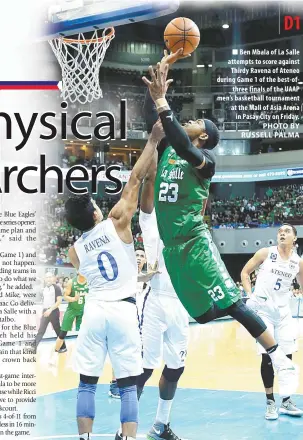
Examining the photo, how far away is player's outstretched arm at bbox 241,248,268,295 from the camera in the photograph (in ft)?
22.7

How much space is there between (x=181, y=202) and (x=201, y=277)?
0.52 m

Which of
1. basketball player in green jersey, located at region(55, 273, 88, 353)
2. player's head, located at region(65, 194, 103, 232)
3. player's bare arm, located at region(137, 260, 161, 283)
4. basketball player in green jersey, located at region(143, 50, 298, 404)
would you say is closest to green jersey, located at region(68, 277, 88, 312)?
basketball player in green jersey, located at region(55, 273, 88, 353)

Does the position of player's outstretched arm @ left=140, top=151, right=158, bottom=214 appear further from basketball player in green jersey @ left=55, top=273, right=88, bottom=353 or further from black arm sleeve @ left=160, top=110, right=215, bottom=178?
basketball player in green jersey @ left=55, top=273, right=88, bottom=353

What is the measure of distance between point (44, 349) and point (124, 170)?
1442cm

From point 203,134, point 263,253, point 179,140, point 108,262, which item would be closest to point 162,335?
point 108,262

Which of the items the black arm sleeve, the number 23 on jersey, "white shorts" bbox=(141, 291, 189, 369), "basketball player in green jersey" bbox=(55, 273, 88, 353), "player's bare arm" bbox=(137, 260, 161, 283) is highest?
the black arm sleeve

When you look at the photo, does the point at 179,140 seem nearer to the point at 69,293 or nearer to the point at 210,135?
the point at 210,135

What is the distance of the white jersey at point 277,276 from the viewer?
23.0 feet

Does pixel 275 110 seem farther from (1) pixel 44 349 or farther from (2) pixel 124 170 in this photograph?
(1) pixel 44 349

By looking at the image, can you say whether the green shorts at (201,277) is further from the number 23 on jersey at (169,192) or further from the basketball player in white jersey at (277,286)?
the basketball player in white jersey at (277,286)

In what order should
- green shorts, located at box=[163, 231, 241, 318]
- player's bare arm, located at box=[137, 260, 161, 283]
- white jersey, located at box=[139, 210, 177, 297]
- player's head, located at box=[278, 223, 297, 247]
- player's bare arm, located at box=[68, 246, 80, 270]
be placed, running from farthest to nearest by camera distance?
player's head, located at box=[278, 223, 297, 247]
player's bare arm, located at box=[137, 260, 161, 283]
white jersey, located at box=[139, 210, 177, 297]
player's bare arm, located at box=[68, 246, 80, 270]
green shorts, located at box=[163, 231, 241, 318]

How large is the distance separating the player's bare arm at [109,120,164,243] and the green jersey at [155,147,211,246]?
0.18 meters

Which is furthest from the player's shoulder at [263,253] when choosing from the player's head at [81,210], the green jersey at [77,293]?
the green jersey at [77,293]

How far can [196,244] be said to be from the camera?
14.5 feet
